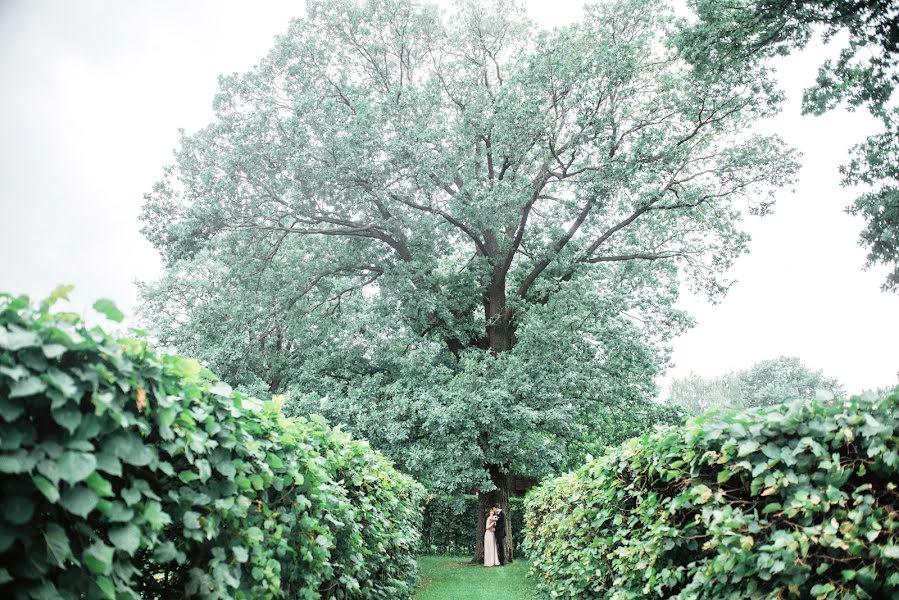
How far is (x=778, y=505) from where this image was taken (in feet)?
11.6

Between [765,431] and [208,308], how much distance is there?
18.3 m

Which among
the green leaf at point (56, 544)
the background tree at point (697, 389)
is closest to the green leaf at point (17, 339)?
the green leaf at point (56, 544)

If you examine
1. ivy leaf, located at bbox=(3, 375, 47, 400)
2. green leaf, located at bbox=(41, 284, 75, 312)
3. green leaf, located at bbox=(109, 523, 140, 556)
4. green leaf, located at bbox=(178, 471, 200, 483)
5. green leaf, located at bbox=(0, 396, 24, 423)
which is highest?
green leaf, located at bbox=(41, 284, 75, 312)

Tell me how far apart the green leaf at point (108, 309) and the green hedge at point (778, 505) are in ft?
11.1

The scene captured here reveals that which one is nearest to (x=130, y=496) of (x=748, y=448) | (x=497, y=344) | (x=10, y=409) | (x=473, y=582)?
(x=10, y=409)

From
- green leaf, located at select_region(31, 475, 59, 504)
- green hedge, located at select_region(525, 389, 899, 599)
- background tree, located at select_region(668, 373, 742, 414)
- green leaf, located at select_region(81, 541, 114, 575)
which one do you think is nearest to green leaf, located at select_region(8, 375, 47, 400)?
green leaf, located at select_region(31, 475, 59, 504)

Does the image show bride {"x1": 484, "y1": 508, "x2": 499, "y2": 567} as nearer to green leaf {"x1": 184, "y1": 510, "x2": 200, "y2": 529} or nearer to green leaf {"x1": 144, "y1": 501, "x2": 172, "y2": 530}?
green leaf {"x1": 184, "y1": 510, "x2": 200, "y2": 529}

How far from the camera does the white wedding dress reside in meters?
17.0

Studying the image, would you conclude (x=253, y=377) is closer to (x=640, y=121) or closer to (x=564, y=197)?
(x=564, y=197)

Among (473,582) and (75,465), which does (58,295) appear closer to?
(75,465)

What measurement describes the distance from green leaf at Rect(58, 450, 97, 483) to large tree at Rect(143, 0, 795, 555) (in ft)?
47.4

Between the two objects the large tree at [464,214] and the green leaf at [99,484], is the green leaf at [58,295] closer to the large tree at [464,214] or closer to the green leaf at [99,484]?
the green leaf at [99,484]

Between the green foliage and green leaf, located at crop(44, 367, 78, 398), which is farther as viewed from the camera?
the green foliage

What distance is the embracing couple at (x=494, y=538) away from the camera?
55.8 ft
